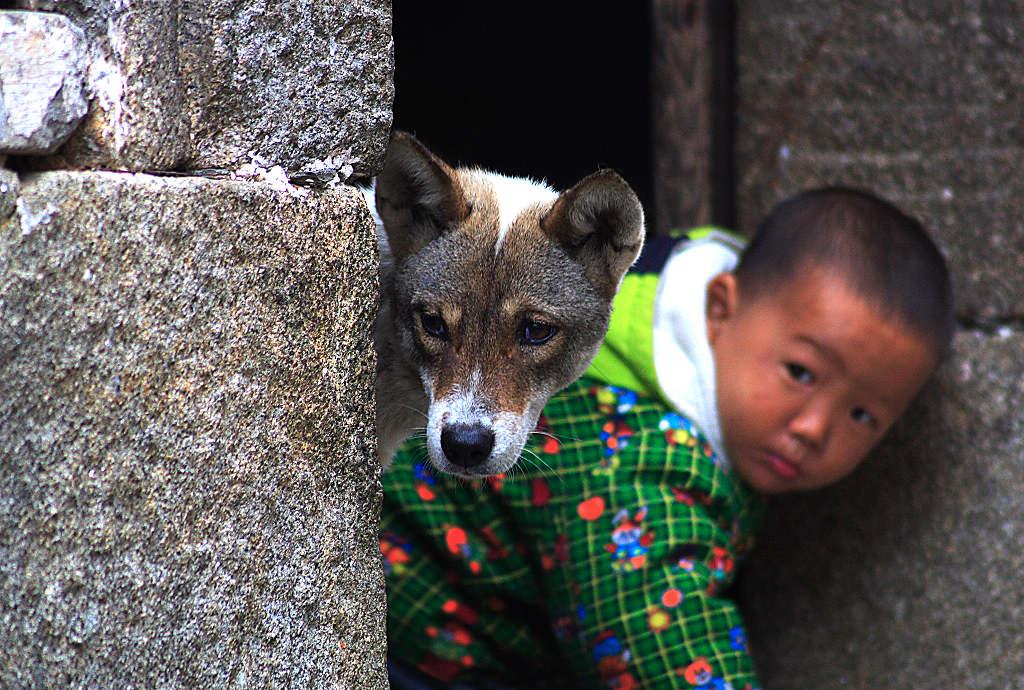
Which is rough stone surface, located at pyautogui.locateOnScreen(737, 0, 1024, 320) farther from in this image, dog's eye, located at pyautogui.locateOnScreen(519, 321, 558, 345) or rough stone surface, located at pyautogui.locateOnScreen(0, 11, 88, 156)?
rough stone surface, located at pyautogui.locateOnScreen(0, 11, 88, 156)

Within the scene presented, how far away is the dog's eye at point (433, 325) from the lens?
175 centimetres

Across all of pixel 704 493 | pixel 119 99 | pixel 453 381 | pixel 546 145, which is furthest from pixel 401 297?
pixel 546 145

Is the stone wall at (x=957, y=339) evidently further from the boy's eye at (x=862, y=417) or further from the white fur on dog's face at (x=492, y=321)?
the white fur on dog's face at (x=492, y=321)

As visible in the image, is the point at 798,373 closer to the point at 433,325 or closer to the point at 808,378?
the point at 808,378

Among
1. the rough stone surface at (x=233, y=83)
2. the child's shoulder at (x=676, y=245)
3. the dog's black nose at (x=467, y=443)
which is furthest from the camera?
the child's shoulder at (x=676, y=245)

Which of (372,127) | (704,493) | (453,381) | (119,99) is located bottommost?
(704,493)

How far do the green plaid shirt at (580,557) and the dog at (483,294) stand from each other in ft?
1.31

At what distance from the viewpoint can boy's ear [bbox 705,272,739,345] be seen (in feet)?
8.68

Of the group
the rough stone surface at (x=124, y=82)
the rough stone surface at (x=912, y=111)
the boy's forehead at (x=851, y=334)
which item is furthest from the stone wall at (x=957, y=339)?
the rough stone surface at (x=124, y=82)

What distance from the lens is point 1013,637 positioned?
110 inches

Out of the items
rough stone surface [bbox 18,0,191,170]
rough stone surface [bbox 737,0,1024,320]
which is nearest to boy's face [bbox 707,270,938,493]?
rough stone surface [bbox 737,0,1024,320]

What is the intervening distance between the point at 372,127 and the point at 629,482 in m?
1.18

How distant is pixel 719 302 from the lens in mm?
2672

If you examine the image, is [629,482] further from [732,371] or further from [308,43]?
[308,43]
